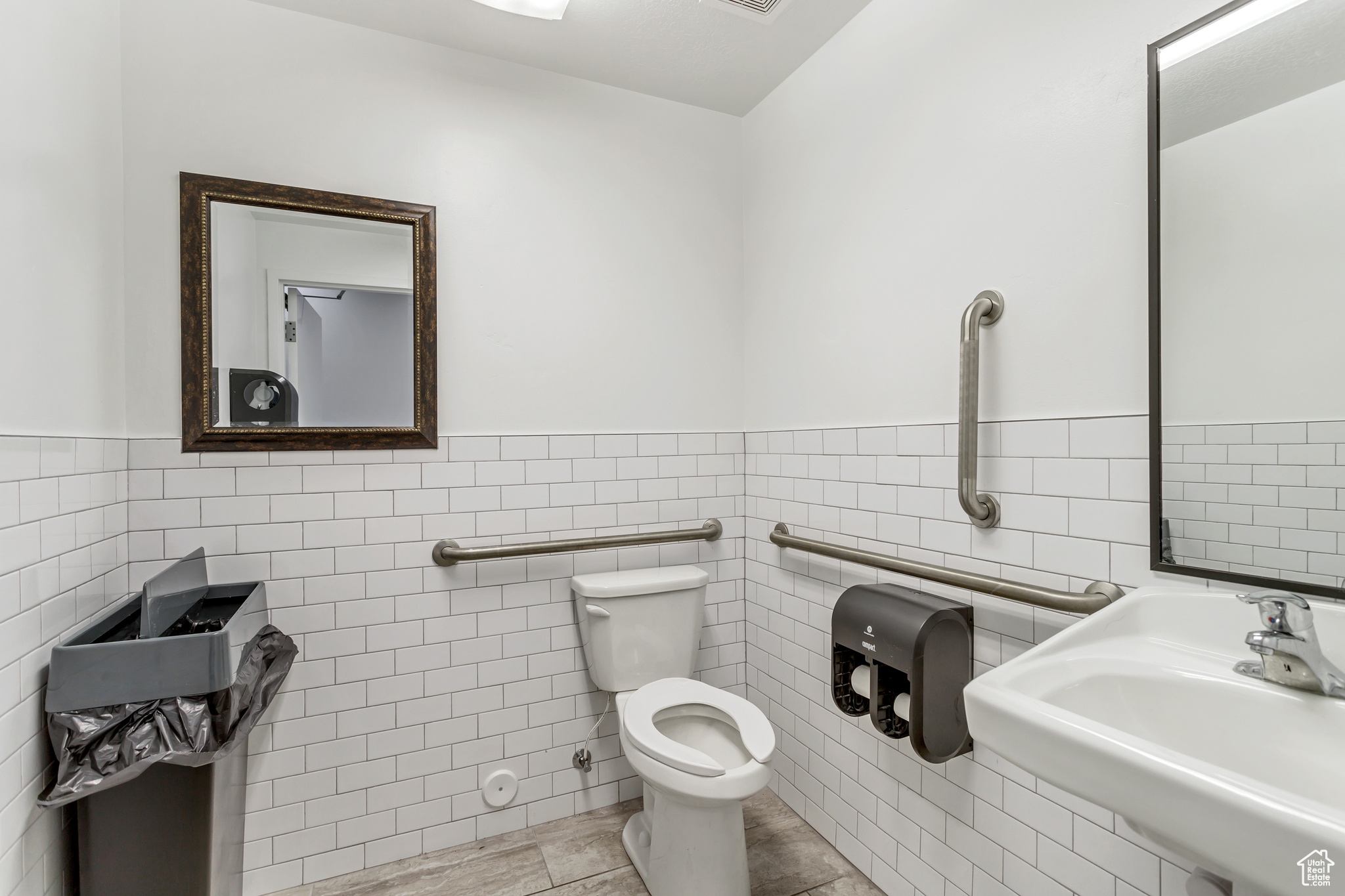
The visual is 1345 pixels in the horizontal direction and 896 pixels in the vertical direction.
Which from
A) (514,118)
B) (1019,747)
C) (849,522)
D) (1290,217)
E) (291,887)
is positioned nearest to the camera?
(1019,747)

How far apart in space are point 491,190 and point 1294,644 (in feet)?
6.93

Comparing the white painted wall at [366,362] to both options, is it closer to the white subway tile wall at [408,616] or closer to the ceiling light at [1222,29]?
Answer: the white subway tile wall at [408,616]

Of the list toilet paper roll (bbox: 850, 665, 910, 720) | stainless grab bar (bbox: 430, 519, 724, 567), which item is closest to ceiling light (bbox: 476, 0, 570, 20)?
stainless grab bar (bbox: 430, 519, 724, 567)

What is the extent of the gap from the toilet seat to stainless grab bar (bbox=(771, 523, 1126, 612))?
50 cm

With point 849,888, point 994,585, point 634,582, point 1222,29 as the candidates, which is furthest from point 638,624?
point 1222,29

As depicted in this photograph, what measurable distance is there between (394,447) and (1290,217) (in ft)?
6.62

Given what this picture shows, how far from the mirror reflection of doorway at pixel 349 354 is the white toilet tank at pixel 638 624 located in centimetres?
80

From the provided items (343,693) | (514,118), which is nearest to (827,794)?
(343,693)

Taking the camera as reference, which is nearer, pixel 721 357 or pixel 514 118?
pixel 514 118

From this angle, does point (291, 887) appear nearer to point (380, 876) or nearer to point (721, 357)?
point (380, 876)

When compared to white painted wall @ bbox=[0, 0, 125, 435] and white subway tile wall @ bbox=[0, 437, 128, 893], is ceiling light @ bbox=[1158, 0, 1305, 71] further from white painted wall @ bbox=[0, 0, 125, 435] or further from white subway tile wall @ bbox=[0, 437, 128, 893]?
white subway tile wall @ bbox=[0, 437, 128, 893]

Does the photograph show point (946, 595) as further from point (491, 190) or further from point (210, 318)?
point (210, 318)

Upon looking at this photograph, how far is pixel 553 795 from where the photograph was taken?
2.03m

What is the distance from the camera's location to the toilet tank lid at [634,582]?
6.26ft
